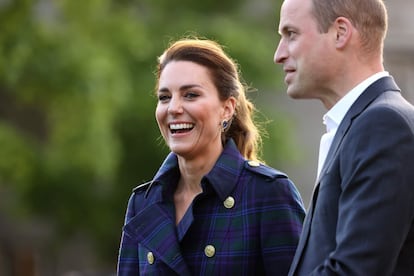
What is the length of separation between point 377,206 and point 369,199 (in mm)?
34

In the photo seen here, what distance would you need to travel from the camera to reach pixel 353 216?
365cm

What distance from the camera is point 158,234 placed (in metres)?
5.07

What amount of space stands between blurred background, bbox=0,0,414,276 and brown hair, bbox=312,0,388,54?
979cm

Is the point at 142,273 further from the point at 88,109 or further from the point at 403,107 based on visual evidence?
the point at 88,109

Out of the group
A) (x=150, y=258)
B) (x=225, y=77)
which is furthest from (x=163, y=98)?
(x=150, y=258)

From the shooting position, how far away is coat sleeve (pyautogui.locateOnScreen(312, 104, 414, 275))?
3.63 m

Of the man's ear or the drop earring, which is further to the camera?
the drop earring

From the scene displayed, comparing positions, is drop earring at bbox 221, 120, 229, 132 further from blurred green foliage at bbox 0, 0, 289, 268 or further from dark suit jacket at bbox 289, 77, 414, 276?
blurred green foliage at bbox 0, 0, 289, 268

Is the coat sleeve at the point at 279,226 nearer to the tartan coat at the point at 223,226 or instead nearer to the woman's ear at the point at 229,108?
the tartan coat at the point at 223,226

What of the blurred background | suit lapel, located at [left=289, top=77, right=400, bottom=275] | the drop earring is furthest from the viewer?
the blurred background

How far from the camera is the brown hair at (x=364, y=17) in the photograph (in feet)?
13.0

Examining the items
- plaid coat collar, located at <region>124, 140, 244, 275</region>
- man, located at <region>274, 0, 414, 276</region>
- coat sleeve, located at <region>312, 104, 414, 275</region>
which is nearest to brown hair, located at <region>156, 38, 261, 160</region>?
plaid coat collar, located at <region>124, 140, 244, 275</region>

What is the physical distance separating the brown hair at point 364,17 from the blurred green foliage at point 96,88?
386 inches

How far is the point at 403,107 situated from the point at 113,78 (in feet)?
39.7
